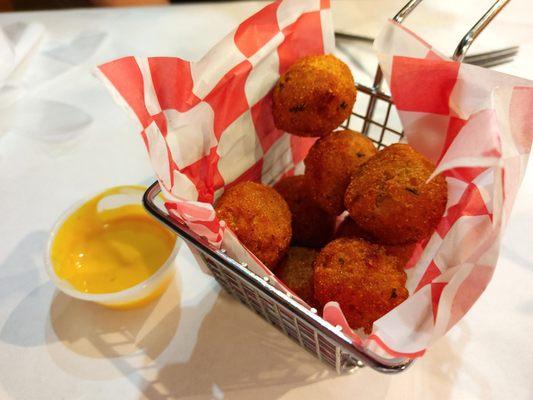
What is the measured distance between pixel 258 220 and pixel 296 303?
205 millimetres

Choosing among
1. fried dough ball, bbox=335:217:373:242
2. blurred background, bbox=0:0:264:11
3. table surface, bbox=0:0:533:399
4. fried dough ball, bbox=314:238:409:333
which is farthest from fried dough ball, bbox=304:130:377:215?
blurred background, bbox=0:0:264:11

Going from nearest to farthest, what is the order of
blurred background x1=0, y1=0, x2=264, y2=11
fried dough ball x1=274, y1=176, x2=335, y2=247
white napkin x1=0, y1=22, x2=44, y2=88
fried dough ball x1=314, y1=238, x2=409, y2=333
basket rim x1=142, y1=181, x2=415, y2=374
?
basket rim x1=142, y1=181, x2=415, y2=374, fried dough ball x1=314, y1=238, x2=409, y2=333, fried dough ball x1=274, y1=176, x2=335, y2=247, white napkin x1=0, y1=22, x2=44, y2=88, blurred background x1=0, y1=0, x2=264, y2=11

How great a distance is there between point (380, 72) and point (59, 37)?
3.77 feet

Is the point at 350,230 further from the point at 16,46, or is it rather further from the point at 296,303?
the point at 16,46

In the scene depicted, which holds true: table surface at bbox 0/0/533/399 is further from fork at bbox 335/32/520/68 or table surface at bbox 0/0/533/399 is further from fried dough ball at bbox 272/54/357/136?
fork at bbox 335/32/520/68

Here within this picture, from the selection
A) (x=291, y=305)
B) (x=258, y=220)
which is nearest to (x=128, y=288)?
(x=258, y=220)

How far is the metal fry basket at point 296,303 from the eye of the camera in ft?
1.50

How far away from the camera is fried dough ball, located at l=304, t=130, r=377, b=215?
738 millimetres

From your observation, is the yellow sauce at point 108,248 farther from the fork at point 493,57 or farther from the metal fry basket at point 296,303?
the fork at point 493,57

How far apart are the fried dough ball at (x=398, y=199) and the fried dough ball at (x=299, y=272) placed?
12 centimetres

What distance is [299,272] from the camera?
71cm

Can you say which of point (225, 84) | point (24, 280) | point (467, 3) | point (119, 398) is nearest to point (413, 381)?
point (119, 398)

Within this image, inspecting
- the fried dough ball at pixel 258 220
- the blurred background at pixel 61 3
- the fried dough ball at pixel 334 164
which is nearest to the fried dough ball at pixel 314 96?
the fried dough ball at pixel 334 164

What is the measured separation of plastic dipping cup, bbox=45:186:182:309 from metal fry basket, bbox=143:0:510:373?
0.33 feet
